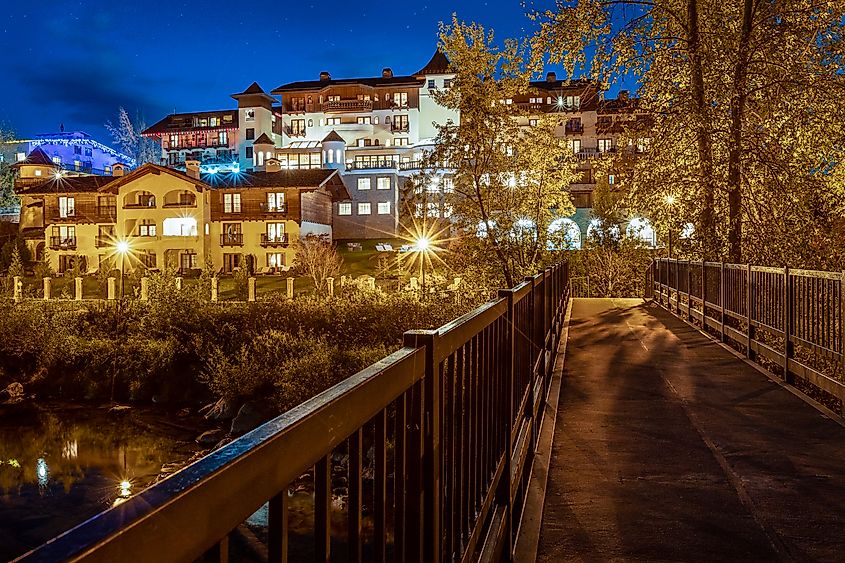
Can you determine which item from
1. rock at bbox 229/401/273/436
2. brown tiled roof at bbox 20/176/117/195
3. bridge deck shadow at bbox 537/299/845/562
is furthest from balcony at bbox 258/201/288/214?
bridge deck shadow at bbox 537/299/845/562

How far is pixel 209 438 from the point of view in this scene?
2028cm

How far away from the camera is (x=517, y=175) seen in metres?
21.5

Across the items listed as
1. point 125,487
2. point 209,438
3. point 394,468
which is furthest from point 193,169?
point 394,468

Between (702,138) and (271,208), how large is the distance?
1529 inches

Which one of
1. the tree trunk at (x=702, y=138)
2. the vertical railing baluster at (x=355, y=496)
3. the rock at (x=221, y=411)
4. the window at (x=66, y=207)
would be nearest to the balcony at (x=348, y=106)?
the window at (x=66, y=207)

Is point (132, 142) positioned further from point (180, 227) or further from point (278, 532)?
point (278, 532)

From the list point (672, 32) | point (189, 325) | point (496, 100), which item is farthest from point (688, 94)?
point (189, 325)

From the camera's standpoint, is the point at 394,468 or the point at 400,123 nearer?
the point at 394,468

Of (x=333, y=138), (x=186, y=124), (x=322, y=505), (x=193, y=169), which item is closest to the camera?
(x=322, y=505)

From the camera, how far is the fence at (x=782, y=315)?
8.26 m

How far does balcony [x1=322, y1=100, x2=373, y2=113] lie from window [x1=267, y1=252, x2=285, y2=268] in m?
29.4

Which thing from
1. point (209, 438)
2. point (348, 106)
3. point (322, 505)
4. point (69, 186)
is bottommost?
point (209, 438)

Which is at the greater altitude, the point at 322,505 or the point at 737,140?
the point at 737,140

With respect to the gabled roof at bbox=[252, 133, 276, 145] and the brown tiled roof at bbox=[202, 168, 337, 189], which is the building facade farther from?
the gabled roof at bbox=[252, 133, 276, 145]
